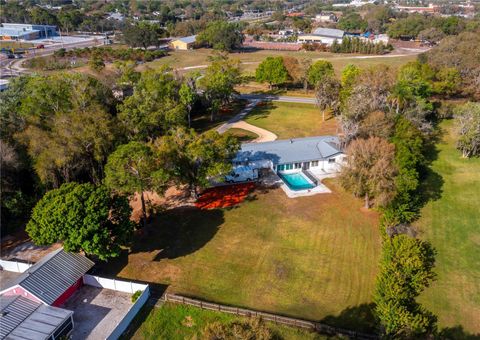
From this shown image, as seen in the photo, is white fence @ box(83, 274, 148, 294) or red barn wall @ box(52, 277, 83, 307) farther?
white fence @ box(83, 274, 148, 294)

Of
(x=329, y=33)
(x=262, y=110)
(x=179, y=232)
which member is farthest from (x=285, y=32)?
(x=179, y=232)

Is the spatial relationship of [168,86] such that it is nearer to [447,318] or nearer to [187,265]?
[187,265]

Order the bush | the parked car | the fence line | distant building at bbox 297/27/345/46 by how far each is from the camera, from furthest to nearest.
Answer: distant building at bbox 297/27/345/46 → the parked car → the bush → the fence line

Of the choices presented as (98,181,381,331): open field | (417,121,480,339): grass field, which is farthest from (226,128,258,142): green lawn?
(417,121,480,339): grass field

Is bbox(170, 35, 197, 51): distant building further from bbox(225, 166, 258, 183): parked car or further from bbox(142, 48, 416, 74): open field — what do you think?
bbox(225, 166, 258, 183): parked car

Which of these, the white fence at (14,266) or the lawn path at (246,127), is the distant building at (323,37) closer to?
the lawn path at (246,127)

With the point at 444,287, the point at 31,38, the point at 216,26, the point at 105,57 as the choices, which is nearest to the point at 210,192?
the point at 444,287
